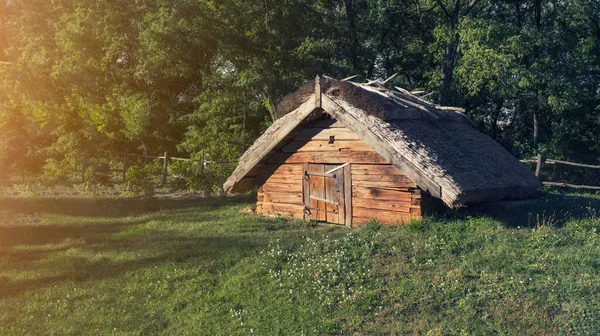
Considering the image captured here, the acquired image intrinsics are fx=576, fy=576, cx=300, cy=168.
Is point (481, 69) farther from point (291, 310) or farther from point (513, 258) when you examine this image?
point (291, 310)

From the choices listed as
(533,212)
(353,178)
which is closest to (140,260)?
(353,178)

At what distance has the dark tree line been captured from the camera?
2186 cm

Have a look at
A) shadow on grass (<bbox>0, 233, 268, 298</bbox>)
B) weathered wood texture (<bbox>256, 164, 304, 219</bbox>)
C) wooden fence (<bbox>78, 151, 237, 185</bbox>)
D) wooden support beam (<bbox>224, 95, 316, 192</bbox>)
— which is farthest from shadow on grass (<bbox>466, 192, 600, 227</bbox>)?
wooden fence (<bbox>78, 151, 237, 185</bbox>)

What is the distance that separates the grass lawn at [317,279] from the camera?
7336 mm

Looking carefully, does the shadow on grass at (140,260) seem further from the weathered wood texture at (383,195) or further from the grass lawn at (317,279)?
the weathered wood texture at (383,195)

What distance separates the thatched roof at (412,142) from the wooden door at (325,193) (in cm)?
111

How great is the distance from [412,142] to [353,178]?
1.70 metres

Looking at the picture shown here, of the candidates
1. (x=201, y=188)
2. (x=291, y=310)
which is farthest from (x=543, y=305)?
(x=201, y=188)

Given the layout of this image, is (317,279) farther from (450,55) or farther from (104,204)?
(450,55)

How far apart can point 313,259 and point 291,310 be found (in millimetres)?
1784

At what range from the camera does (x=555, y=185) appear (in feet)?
67.1

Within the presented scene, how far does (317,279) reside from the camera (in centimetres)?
865

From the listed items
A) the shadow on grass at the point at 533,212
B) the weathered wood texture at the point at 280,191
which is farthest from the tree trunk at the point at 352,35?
the shadow on grass at the point at 533,212

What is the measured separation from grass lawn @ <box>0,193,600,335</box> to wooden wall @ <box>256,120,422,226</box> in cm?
74
